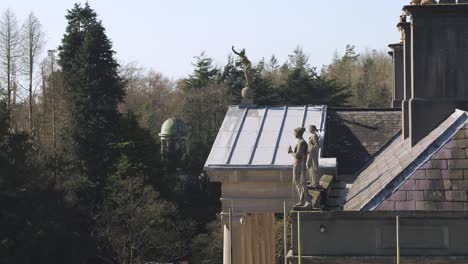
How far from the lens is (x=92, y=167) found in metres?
54.0

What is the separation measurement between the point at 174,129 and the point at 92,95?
48.0 ft

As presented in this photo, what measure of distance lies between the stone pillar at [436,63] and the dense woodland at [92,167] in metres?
24.5

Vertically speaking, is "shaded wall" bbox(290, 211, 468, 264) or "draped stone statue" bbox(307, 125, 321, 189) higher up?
"draped stone statue" bbox(307, 125, 321, 189)

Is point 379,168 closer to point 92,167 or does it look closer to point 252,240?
point 252,240

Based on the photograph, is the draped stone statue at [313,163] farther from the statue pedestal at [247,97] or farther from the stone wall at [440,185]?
the statue pedestal at [247,97]

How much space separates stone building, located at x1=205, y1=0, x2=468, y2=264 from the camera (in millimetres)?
14836

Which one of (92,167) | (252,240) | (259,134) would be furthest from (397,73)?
(92,167)

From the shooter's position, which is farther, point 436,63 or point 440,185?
point 436,63

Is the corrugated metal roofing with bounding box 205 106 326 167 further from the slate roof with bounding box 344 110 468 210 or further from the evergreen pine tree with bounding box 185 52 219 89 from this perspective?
the evergreen pine tree with bounding box 185 52 219 89

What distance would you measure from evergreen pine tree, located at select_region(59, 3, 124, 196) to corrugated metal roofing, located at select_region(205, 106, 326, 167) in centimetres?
2767

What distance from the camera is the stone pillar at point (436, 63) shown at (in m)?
18.5

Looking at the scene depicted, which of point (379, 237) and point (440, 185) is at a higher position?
point (440, 185)

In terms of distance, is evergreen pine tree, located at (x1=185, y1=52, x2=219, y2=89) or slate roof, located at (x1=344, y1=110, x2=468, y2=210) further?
evergreen pine tree, located at (x1=185, y1=52, x2=219, y2=89)

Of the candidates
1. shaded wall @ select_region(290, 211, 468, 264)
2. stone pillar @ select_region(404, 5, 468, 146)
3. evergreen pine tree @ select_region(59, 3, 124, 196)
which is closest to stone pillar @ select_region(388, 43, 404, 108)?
stone pillar @ select_region(404, 5, 468, 146)
